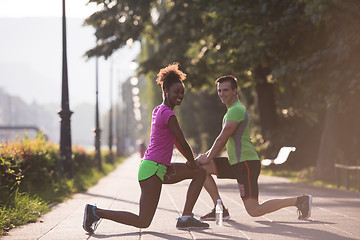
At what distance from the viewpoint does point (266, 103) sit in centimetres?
2661

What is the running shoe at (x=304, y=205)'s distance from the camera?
8055 millimetres

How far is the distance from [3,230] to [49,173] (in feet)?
21.6

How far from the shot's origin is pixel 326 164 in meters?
20.2

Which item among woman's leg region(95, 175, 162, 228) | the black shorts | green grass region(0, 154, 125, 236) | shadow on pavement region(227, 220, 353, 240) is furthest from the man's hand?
green grass region(0, 154, 125, 236)

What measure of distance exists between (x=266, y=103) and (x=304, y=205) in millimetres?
18707

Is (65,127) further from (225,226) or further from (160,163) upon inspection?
(160,163)

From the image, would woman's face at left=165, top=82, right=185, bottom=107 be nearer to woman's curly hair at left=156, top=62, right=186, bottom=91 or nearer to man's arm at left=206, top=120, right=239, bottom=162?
woman's curly hair at left=156, top=62, right=186, bottom=91

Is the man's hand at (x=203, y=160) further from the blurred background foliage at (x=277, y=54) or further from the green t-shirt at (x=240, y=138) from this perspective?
the blurred background foliage at (x=277, y=54)

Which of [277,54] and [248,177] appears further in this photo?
[277,54]

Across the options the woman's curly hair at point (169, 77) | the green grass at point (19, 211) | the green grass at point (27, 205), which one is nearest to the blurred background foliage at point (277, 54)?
the green grass at point (27, 205)

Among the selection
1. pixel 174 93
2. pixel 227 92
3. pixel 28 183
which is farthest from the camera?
pixel 28 183

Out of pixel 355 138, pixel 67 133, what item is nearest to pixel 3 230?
pixel 67 133

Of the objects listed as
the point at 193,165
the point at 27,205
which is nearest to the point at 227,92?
the point at 193,165

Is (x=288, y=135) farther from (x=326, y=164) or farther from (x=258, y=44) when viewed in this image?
(x=258, y=44)
